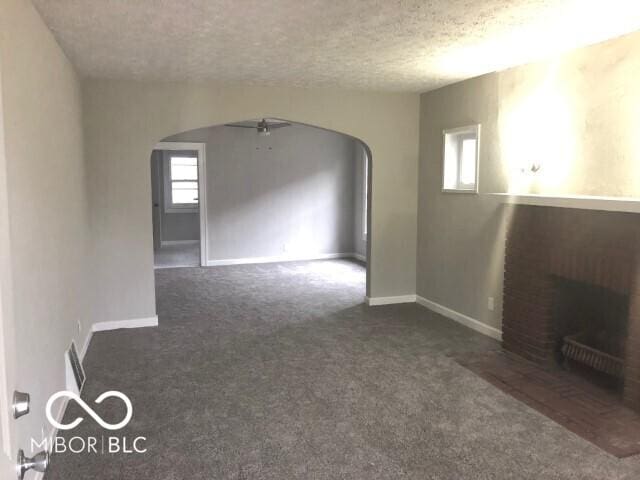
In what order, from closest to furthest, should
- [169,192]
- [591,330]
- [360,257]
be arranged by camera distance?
[591,330] < [360,257] < [169,192]

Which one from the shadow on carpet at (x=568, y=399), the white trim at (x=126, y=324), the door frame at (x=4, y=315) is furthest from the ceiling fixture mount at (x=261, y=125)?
the door frame at (x=4, y=315)

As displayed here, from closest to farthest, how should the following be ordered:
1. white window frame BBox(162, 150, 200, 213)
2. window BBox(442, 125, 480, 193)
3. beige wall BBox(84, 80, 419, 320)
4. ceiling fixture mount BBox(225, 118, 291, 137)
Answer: beige wall BBox(84, 80, 419, 320), window BBox(442, 125, 480, 193), ceiling fixture mount BBox(225, 118, 291, 137), white window frame BBox(162, 150, 200, 213)

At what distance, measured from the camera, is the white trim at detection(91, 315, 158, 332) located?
5040mm

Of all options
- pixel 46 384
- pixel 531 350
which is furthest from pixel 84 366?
pixel 531 350

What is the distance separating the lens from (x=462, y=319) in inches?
206

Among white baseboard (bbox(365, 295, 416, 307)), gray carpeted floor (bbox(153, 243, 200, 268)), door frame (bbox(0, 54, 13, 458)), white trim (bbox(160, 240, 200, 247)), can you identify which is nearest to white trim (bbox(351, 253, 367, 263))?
gray carpeted floor (bbox(153, 243, 200, 268))

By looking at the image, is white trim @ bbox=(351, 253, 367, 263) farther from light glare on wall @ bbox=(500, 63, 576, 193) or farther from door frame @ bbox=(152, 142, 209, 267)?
light glare on wall @ bbox=(500, 63, 576, 193)

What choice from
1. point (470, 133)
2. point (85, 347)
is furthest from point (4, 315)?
point (470, 133)

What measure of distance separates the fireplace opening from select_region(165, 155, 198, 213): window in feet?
27.8

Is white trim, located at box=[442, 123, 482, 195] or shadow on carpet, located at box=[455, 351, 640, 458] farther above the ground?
white trim, located at box=[442, 123, 482, 195]

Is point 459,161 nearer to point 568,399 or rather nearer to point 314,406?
point 568,399

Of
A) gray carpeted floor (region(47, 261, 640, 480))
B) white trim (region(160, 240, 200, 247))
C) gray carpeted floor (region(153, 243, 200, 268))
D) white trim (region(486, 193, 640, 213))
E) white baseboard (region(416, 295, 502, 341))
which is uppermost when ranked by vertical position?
white trim (region(486, 193, 640, 213))

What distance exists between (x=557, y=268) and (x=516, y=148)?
1106mm

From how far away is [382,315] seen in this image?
18.3ft
